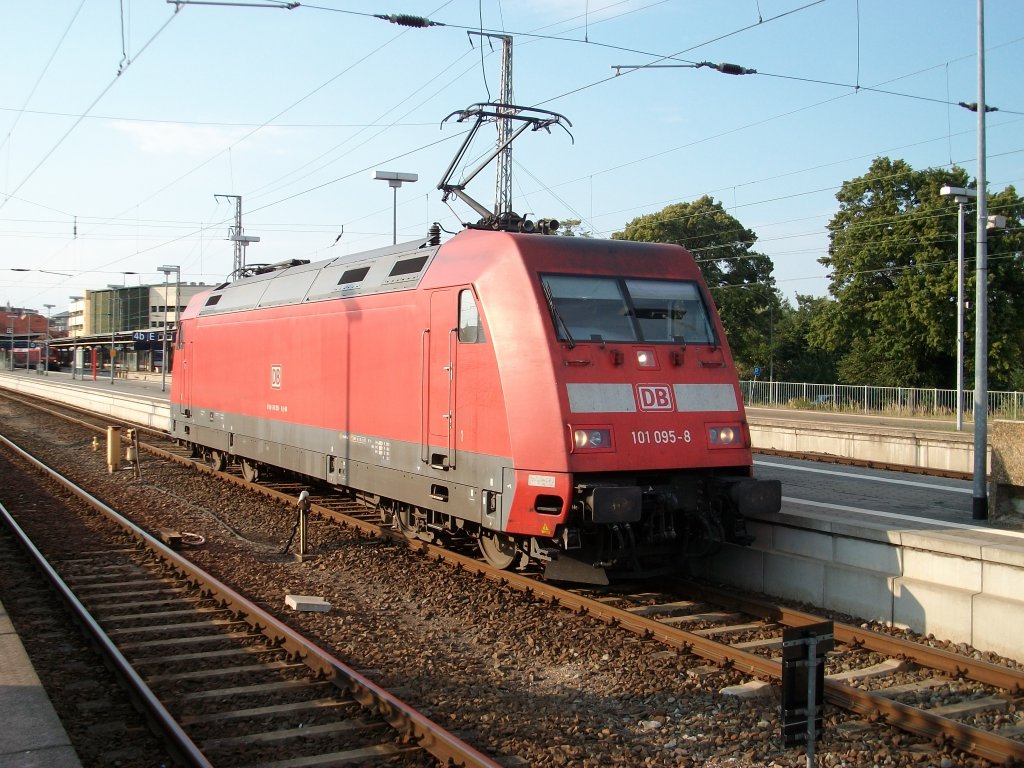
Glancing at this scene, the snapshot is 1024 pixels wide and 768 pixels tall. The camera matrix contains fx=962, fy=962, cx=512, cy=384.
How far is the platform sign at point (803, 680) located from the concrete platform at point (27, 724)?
3.87 metres

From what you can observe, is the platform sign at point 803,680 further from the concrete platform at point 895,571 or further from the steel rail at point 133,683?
the concrete platform at point 895,571

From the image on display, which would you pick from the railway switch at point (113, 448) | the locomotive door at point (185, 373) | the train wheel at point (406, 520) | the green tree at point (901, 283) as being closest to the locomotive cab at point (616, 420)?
the train wheel at point (406, 520)

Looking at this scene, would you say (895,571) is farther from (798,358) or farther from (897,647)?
(798,358)

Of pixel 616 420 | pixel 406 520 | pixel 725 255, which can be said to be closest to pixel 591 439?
pixel 616 420

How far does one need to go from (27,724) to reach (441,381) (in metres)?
5.20

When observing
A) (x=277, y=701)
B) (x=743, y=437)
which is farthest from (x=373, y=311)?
(x=277, y=701)

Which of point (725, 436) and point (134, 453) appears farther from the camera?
point (134, 453)

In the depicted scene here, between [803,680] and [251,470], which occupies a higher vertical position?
[803,680]

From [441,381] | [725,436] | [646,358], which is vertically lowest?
[725,436]

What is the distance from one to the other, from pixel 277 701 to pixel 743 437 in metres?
5.15

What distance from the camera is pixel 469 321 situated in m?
9.66

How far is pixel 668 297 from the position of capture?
9.89 m

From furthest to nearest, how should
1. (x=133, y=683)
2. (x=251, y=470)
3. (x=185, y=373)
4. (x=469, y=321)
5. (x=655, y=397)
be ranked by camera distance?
1. (x=185, y=373)
2. (x=251, y=470)
3. (x=469, y=321)
4. (x=655, y=397)
5. (x=133, y=683)

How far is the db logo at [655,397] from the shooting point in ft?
29.8
